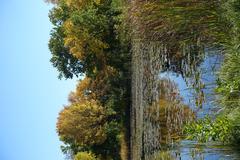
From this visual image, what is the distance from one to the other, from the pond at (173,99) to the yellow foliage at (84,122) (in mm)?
1244

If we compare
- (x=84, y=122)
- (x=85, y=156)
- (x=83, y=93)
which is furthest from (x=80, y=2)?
(x=85, y=156)

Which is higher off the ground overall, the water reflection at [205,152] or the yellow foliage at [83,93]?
the yellow foliage at [83,93]

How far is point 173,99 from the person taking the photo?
670 cm

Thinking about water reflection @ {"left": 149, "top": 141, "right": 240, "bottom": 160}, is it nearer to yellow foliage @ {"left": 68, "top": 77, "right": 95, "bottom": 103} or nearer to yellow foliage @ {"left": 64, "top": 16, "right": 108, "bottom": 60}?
yellow foliage @ {"left": 64, "top": 16, "right": 108, "bottom": 60}

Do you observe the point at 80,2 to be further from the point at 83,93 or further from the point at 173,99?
the point at 173,99

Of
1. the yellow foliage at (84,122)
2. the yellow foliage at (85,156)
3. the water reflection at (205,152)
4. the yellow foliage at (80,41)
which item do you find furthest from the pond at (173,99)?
the yellow foliage at (85,156)

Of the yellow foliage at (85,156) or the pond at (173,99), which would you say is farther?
the yellow foliage at (85,156)

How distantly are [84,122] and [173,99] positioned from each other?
4100 millimetres

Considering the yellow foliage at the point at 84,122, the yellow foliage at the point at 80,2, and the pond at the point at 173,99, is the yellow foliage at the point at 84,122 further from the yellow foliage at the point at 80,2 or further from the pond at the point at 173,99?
the yellow foliage at the point at 80,2

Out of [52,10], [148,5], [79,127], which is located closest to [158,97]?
[148,5]

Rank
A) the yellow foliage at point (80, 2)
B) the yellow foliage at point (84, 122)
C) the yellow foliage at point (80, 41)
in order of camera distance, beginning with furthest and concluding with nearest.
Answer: the yellow foliage at point (84, 122) < the yellow foliage at point (80, 2) < the yellow foliage at point (80, 41)

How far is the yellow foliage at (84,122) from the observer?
34.2 ft

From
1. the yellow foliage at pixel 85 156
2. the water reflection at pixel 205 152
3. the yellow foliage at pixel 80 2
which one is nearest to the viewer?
the water reflection at pixel 205 152

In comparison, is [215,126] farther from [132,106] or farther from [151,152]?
[132,106]
